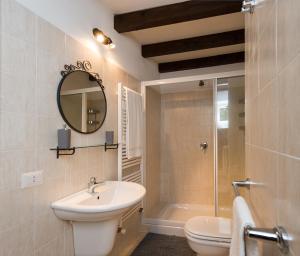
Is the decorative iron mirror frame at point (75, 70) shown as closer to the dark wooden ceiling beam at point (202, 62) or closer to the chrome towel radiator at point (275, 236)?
the chrome towel radiator at point (275, 236)

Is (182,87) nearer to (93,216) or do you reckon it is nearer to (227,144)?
(227,144)

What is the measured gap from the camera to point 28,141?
126 centimetres

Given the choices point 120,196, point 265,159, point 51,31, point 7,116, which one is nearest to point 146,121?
point 120,196

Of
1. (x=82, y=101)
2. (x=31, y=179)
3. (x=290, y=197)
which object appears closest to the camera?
(x=290, y=197)

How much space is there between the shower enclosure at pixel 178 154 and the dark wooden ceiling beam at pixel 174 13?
89 cm

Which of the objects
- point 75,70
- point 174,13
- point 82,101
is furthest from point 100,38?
point 174,13

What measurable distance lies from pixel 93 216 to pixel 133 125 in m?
1.19

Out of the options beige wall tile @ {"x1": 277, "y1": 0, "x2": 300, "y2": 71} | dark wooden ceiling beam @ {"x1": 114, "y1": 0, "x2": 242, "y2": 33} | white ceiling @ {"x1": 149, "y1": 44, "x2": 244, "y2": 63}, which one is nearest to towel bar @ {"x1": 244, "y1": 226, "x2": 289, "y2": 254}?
beige wall tile @ {"x1": 277, "y1": 0, "x2": 300, "y2": 71}

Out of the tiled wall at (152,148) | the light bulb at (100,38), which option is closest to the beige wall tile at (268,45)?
the light bulb at (100,38)

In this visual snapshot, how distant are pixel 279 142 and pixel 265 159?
205mm

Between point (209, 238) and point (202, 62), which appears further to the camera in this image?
point (202, 62)

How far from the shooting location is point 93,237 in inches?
60.3

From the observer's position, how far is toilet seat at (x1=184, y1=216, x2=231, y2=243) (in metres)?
1.77

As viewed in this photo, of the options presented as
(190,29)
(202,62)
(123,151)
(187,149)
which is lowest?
(187,149)
